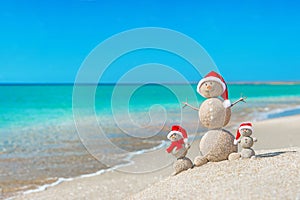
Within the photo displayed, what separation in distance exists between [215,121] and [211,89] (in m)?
0.52

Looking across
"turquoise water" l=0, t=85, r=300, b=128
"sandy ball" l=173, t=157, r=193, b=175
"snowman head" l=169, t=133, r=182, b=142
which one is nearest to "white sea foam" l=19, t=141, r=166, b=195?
"turquoise water" l=0, t=85, r=300, b=128

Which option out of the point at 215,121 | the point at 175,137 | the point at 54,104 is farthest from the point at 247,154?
the point at 54,104

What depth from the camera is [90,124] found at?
66.2ft

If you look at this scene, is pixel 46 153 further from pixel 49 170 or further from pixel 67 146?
pixel 49 170

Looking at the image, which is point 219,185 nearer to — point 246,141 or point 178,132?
point 246,141

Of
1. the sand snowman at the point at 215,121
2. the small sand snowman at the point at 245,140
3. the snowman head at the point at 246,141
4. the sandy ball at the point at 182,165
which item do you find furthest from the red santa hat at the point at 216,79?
the sandy ball at the point at 182,165

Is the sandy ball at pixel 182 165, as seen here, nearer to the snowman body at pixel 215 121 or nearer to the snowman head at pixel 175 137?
the snowman body at pixel 215 121

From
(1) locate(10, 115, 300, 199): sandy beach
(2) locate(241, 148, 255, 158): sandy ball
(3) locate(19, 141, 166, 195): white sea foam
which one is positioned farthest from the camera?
(3) locate(19, 141, 166, 195): white sea foam

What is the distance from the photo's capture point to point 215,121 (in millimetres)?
5930

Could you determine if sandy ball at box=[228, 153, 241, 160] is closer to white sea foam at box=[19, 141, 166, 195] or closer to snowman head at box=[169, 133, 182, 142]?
snowman head at box=[169, 133, 182, 142]

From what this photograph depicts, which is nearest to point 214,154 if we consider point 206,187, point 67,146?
point 206,187

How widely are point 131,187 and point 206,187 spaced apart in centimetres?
300

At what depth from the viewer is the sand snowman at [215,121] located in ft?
19.3

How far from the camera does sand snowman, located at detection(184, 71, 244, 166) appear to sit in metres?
5.88
